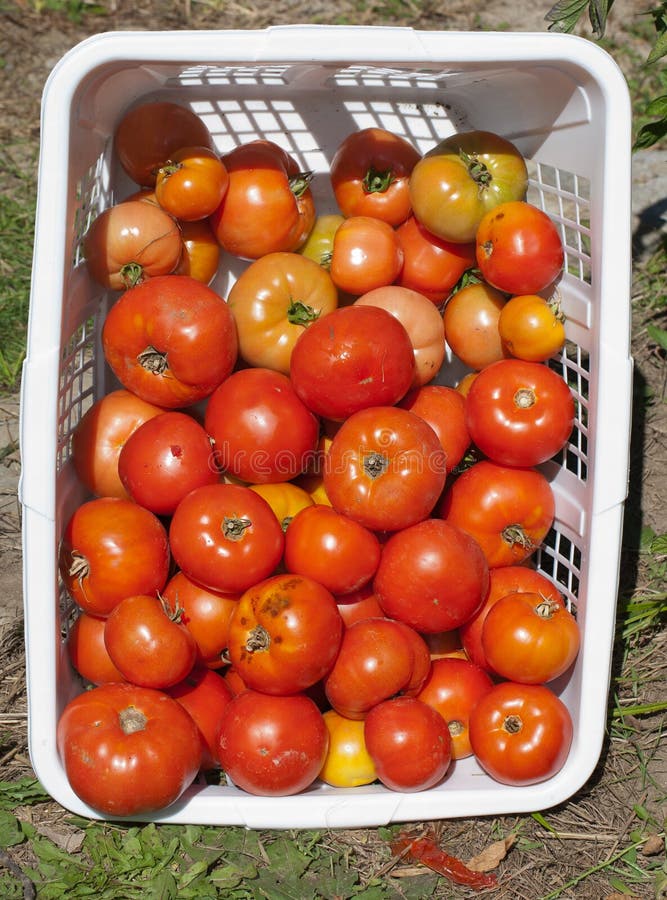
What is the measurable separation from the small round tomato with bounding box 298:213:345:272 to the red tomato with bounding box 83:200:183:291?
1.15ft

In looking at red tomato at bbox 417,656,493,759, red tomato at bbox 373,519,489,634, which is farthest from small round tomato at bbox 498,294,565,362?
red tomato at bbox 417,656,493,759

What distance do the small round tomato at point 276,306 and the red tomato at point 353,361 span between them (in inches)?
5.9

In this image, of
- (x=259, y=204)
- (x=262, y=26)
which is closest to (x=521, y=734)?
(x=259, y=204)

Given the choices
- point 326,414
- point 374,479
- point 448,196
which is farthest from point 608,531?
point 448,196

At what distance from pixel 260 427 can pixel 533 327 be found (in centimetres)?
58

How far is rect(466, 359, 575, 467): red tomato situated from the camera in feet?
6.04

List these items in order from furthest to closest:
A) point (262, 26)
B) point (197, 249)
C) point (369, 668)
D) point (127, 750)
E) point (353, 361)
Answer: point (262, 26), point (197, 249), point (353, 361), point (369, 668), point (127, 750)

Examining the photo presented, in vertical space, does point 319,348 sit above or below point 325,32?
below

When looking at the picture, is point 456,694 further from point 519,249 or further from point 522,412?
point 519,249

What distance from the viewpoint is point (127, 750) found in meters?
1.58

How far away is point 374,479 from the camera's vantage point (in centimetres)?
174

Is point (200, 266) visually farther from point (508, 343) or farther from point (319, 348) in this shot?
point (508, 343)

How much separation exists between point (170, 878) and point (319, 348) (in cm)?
100

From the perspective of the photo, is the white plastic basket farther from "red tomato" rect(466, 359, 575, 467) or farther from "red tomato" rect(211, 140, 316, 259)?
"red tomato" rect(211, 140, 316, 259)
